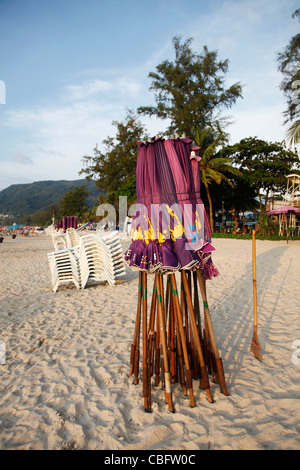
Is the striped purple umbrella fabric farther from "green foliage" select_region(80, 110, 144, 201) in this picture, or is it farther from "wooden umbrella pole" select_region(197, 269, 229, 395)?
"green foliage" select_region(80, 110, 144, 201)

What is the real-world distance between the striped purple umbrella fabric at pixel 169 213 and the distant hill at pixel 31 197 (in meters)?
144

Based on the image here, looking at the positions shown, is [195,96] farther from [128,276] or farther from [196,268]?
[196,268]

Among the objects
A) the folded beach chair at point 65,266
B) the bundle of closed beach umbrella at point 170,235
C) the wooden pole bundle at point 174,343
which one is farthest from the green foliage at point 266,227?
the bundle of closed beach umbrella at point 170,235

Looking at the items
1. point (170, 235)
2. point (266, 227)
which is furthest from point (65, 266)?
point (266, 227)

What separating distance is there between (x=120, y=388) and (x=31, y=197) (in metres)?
177

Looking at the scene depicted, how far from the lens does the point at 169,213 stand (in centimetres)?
217

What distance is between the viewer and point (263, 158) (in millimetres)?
27531

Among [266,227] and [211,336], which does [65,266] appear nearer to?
[211,336]

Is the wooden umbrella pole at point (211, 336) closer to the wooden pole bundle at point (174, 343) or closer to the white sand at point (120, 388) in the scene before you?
the wooden pole bundle at point (174, 343)

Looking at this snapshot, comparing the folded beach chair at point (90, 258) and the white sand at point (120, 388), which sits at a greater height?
the folded beach chair at point (90, 258)

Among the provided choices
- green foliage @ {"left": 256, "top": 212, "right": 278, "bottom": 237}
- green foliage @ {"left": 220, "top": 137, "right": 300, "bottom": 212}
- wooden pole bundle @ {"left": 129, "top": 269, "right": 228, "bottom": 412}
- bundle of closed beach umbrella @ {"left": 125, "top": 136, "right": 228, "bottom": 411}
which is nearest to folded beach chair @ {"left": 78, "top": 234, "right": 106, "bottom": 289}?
wooden pole bundle @ {"left": 129, "top": 269, "right": 228, "bottom": 412}

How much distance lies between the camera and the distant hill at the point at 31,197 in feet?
489

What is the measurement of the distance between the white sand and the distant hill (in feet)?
468
